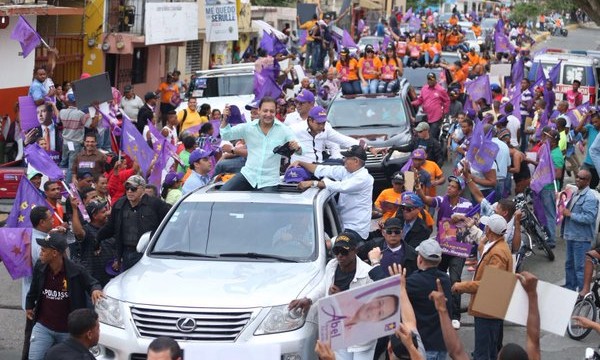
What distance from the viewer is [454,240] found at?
12609mm

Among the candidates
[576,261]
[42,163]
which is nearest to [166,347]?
[42,163]

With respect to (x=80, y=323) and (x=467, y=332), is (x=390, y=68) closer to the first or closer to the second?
(x=467, y=332)

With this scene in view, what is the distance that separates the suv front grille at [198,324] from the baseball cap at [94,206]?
8.67 feet

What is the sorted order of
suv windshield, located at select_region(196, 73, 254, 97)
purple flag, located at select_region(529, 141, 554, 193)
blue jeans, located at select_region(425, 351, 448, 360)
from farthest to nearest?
suv windshield, located at select_region(196, 73, 254, 97) → purple flag, located at select_region(529, 141, 554, 193) → blue jeans, located at select_region(425, 351, 448, 360)

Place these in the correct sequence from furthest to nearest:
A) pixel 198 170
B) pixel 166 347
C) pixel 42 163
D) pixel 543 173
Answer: pixel 543 173
pixel 42 163
pixel 198 170
pixel 166 347

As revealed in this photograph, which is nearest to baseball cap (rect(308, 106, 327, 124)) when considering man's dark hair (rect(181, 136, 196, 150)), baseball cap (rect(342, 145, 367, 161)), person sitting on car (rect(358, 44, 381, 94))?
baseball cap (rect(342, 145, 367, 161))

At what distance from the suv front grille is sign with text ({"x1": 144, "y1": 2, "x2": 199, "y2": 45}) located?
21.8m

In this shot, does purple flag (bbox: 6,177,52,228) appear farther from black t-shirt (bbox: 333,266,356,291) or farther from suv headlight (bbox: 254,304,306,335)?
black t-shirt (bbox: 333,266,356,291)

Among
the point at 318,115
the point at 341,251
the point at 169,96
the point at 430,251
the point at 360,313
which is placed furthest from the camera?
the point at 169,96

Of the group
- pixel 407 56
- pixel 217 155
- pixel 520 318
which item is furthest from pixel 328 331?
pixel 407 56

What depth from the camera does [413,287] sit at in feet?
30.1

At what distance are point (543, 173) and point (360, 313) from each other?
9.15m

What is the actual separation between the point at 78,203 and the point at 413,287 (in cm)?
424

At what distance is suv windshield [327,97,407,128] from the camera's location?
2030cm
